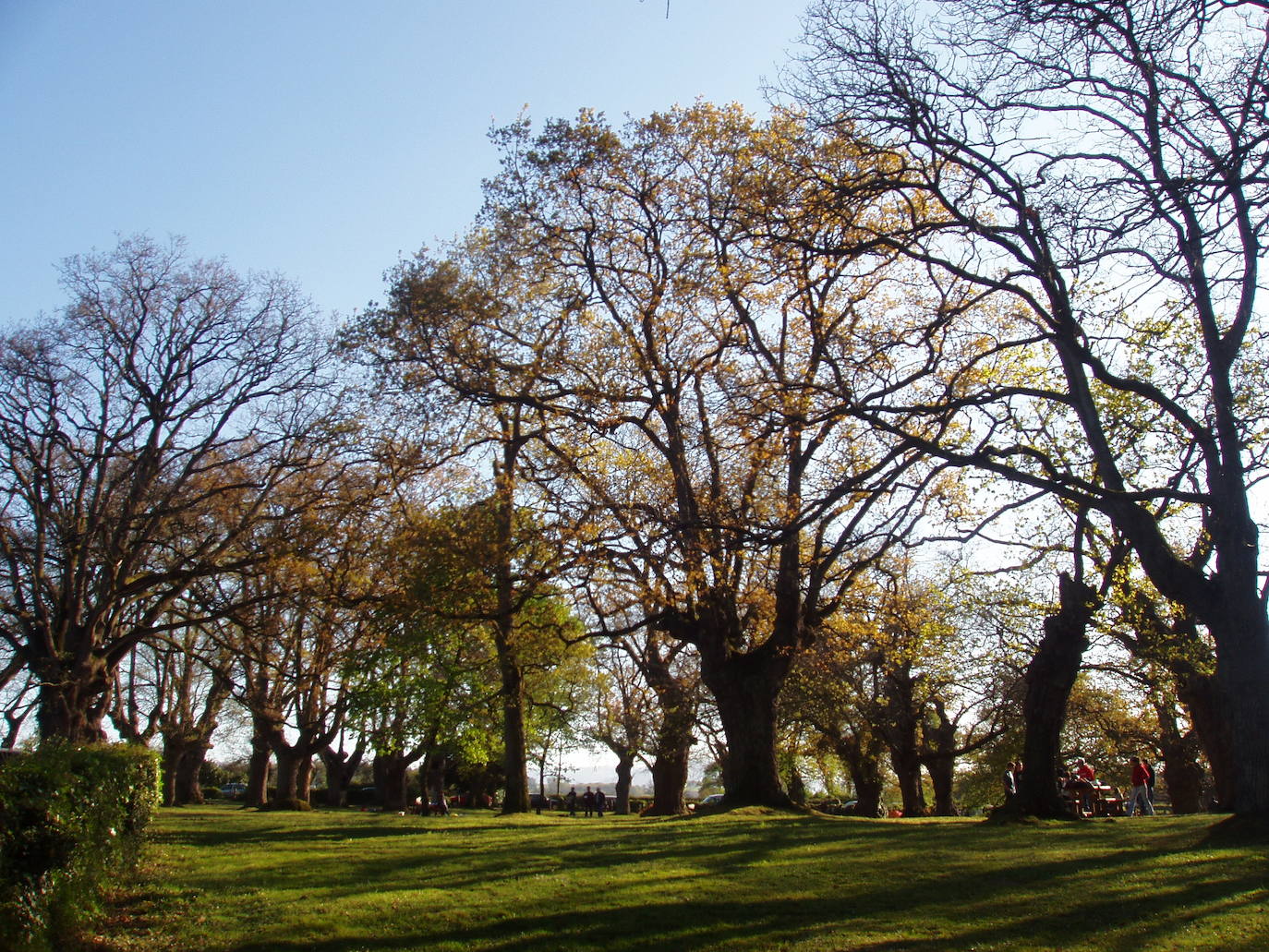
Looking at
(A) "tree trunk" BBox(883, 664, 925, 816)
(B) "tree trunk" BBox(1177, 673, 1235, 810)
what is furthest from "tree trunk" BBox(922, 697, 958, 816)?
(B) "tree trunk" BBox(1177, 673, 1235, 810)

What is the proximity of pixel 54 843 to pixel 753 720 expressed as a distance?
14.3 meters

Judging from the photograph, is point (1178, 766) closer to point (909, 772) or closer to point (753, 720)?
point (909, 772)

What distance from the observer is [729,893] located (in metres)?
8.98

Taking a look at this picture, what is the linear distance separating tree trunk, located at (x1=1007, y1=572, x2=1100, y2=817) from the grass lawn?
2.24 meters

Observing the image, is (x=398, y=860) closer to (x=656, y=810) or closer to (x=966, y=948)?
(x=966, y=948)

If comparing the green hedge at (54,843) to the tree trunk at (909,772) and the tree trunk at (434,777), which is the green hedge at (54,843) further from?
the tree trunk at (434,777)

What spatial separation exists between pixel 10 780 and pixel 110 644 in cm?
2155

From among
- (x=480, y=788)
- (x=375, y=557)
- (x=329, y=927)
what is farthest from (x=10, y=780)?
(x=480, y=788)

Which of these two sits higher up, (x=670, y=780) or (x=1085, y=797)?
(x=1085, y=797)

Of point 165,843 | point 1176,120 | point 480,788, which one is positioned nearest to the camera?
point 1176,120

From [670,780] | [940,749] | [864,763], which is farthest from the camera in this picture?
[940,749]

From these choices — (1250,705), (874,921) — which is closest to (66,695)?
(874,921)

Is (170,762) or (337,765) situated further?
(337,765)

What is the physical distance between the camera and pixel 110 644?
2575 centimetres
